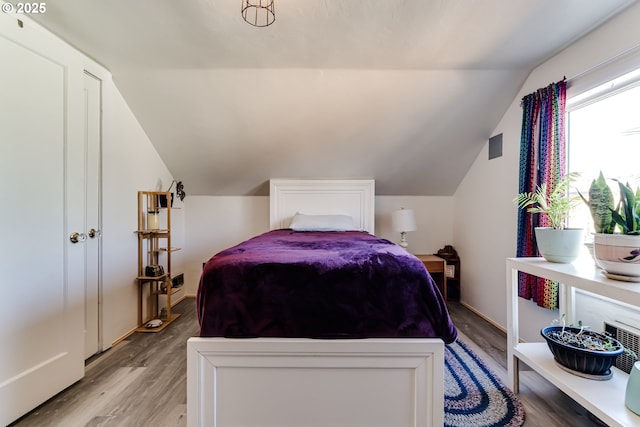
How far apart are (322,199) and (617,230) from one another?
2.40 meters

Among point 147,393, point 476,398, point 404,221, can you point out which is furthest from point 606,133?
point 147,393

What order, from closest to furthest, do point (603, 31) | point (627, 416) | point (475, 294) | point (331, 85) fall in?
1. point (627, 416)
2. point (603, 31)
3. point (331, 85)
4. point (475, 294)

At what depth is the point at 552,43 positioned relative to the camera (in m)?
1.80

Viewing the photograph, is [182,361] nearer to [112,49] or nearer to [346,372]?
[346,372]

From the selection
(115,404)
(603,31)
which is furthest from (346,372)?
(603,31)

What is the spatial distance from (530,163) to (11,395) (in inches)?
140

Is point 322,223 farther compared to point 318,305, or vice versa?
point 322,223

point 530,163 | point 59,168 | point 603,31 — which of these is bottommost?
point 59,168

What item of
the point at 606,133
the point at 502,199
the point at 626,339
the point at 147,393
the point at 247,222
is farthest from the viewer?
the point at 247,222

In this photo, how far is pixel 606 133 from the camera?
167cm

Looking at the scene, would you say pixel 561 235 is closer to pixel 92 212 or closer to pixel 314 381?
pixel 314 381

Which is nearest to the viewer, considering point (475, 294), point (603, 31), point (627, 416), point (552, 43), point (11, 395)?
point (627, 416)

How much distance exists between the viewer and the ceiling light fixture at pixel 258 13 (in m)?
1.49

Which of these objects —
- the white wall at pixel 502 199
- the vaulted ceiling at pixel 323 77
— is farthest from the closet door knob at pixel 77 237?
the white wall at pixel 502 199
